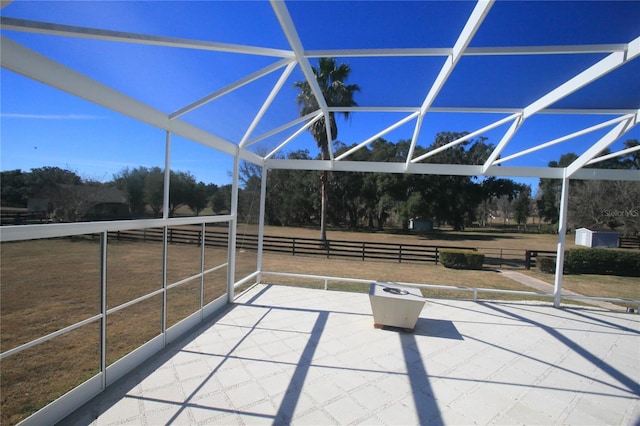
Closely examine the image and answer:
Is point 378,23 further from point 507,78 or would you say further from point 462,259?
point 462,259

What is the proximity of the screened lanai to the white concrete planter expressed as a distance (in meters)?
1.07

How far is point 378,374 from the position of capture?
3.29m

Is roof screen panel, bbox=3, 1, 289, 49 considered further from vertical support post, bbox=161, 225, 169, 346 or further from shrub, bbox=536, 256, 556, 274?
shrub, bbox=536, 256, 556, 274

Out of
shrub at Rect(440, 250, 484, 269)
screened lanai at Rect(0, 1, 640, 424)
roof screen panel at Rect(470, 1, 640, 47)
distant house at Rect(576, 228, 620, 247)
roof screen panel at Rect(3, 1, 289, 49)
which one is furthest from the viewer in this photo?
distant house at Rect(576, 228, 620, 247)

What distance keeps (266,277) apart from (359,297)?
118 inches

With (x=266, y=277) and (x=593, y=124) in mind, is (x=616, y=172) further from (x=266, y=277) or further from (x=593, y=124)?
(x=266, y=277)

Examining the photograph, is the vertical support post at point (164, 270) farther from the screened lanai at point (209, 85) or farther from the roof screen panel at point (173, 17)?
the roof screen panel at point (173, 17)

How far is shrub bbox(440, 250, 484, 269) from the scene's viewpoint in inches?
474

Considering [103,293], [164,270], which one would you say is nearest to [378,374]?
[164,270]

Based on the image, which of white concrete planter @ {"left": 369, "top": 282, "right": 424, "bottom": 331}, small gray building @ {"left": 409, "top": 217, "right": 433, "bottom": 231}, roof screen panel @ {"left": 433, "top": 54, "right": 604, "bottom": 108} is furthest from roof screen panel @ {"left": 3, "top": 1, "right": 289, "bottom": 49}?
small gray building @ {"left": 409, "top": 217, "right": 433, "bottom": 231}

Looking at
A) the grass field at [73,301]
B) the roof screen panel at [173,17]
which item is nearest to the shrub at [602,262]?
the grass field at [73,301]

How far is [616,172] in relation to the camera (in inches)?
206

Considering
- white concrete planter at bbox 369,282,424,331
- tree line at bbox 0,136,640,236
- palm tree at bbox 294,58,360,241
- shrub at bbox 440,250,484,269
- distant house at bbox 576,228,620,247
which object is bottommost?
shrub at bbox 440,250,484,269

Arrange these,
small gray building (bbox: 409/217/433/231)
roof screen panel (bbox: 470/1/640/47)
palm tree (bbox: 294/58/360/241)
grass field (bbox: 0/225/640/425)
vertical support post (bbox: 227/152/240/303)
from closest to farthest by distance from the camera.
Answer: roof screen panel (bbox: 470/1/640/47) → grass field (bbox: 0/225/640/425) → palm tree (bbox: 294/58/360/241) → vertical support post (bbox: 227/152/240/303) → small gray building (bbox: 409/217/433/231)
